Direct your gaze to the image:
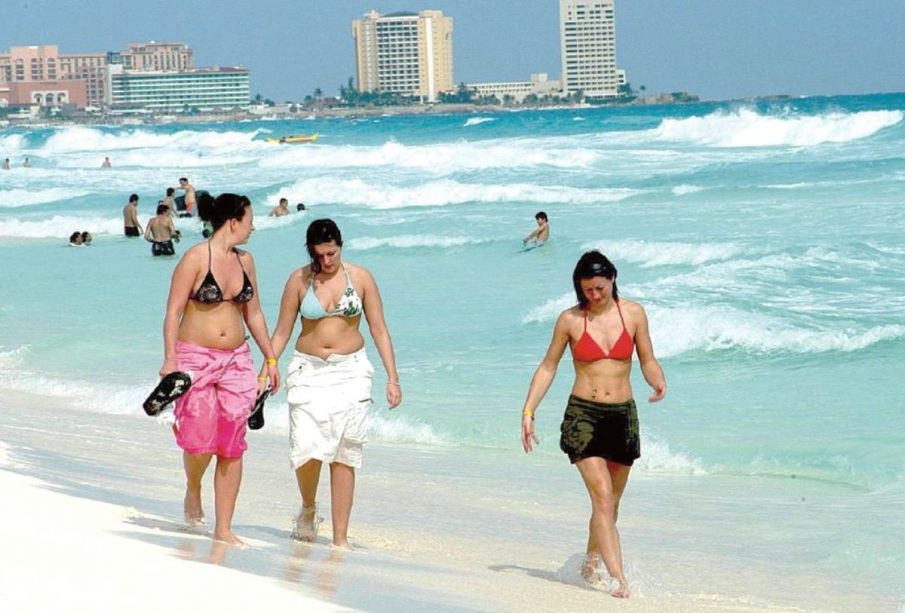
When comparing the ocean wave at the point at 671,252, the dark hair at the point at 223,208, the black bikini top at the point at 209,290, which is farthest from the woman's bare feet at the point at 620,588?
the ocean wave at the point at 671,252

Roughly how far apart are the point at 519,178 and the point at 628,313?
121 ft

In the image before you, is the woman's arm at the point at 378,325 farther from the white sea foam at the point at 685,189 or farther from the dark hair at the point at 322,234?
the white sea foam at the point at 685,189

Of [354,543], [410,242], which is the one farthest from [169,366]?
[410,242]

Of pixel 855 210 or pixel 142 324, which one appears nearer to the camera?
pixel 142 324

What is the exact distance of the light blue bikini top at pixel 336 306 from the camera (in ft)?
20.9

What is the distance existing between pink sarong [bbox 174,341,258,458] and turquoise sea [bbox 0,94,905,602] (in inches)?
106

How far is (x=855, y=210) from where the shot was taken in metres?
26.8

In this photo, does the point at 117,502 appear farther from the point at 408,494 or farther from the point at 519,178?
the point at 519,178

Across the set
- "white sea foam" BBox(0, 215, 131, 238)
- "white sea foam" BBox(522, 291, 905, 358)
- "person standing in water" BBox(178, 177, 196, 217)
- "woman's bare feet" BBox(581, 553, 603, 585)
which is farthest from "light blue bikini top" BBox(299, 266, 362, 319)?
"white sea foam" BBox(0, 215, 131, 238)

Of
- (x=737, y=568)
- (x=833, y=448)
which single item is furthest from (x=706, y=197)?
(x=737, y=568)

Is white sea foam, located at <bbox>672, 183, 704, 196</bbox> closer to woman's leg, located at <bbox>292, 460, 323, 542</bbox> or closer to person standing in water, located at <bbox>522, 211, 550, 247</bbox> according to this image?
person standing in water, located at <bbox>522, 211, 550, 247</bbox>

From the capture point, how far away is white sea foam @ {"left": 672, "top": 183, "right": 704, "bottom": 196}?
34.3m

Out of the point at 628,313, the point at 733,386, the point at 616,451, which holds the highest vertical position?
the point at 628,313

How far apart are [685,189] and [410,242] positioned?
10526 mm
